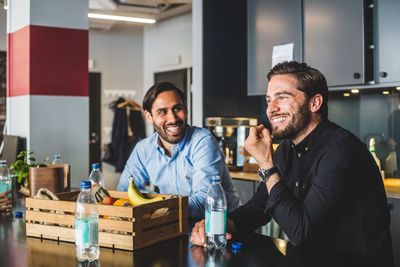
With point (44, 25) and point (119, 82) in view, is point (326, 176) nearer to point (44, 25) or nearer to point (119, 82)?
point (44, 25)

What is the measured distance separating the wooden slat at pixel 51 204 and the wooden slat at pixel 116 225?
15 cm

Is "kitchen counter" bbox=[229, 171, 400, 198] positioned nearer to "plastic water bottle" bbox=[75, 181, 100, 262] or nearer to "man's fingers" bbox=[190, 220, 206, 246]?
"man's fingers" bbox=[190, 220, 206, 246]

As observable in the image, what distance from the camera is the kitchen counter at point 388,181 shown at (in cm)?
270

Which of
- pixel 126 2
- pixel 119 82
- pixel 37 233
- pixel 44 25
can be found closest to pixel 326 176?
pixel 37 233

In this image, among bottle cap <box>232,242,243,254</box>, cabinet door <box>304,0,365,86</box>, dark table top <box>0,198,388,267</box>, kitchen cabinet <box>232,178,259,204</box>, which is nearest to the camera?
dark table top <box>0,198,388,267</box>

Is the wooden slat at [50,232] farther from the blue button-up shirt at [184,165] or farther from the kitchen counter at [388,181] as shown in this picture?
the kitchen counter at [388,181]

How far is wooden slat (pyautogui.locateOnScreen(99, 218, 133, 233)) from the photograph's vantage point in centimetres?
139

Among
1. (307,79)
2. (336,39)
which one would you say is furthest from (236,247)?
(336,39)

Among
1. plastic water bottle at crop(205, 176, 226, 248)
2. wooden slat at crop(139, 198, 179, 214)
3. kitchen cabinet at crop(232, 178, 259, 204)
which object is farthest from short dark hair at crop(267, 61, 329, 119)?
kitchen cabinet at crop(232, 178, 259, 204)

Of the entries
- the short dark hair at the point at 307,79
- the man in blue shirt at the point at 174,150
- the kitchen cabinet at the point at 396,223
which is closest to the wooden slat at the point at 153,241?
the man in blue shirt at the point at 174,150

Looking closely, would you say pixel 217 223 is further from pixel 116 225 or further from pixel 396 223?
pixel 396 223

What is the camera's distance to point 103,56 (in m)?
7.21

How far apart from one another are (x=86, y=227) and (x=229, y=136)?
2713 mm

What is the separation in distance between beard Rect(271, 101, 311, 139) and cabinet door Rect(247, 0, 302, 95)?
5.87 ft
